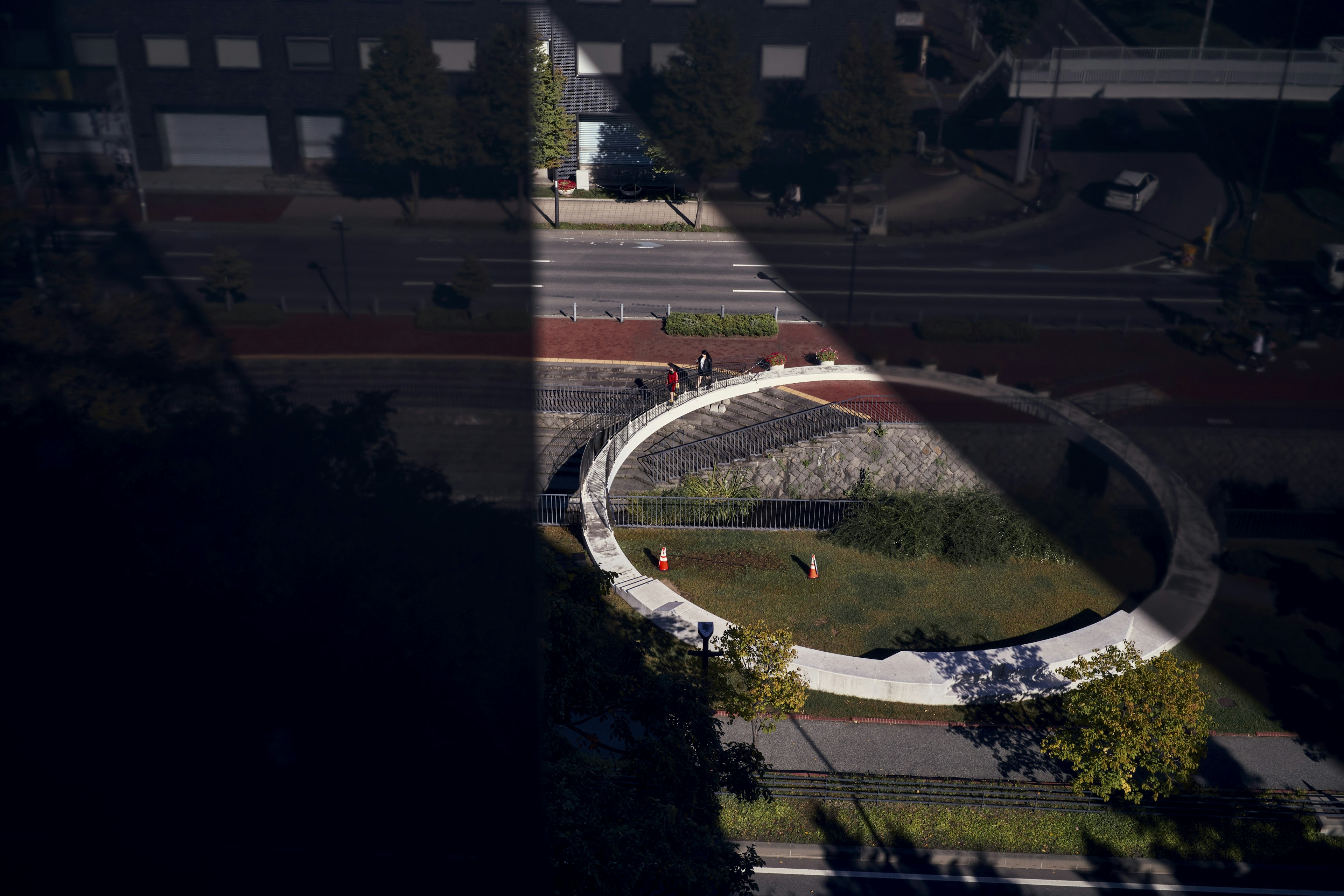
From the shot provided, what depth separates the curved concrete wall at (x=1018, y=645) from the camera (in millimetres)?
22234

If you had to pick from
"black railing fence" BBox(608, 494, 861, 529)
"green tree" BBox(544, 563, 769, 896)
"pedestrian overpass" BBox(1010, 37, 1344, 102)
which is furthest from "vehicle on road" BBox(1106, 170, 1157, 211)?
"green tree" BBox(544, 563, 769, 896)

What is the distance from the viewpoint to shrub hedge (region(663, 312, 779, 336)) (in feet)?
122

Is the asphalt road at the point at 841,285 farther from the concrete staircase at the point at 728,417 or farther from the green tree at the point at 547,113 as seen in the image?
the green tree at the point at 547,113

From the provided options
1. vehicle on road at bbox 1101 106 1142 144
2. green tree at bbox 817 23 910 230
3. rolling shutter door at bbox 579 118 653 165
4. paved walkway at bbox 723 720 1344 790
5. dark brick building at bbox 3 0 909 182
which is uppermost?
dark brick building at bbox 3 0 909 182

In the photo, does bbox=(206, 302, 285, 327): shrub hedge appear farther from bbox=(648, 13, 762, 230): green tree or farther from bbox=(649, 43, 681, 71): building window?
bbox=(648, 13, 762, 230): green tree

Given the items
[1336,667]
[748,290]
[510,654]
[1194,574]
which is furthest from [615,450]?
[510,654]

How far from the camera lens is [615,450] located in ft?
98.7

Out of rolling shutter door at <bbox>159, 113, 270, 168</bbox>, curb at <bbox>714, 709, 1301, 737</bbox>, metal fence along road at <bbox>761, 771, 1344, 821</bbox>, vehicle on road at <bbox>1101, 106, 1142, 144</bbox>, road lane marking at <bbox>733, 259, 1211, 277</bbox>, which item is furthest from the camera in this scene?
vehicle on road at <bbox>1101, 106, 1142, 144</bbox>

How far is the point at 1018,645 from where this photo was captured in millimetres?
23812

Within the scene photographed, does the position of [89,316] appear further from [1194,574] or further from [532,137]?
[1194,574]

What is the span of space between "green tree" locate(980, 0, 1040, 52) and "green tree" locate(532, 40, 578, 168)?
166 ft

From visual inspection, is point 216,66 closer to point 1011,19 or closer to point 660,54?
point 660,54

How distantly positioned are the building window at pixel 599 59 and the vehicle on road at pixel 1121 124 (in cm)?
3891

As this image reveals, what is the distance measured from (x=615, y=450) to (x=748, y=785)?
16.0 m
